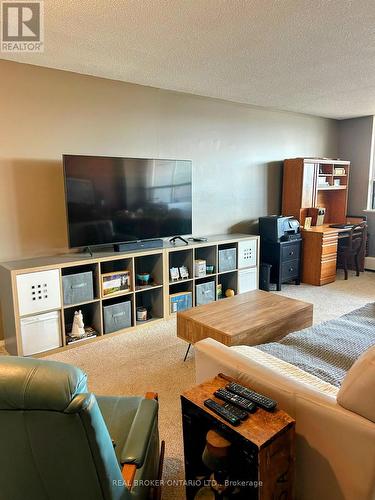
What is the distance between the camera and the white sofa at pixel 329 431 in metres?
1.10

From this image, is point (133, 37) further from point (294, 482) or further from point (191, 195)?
point (294, 482)

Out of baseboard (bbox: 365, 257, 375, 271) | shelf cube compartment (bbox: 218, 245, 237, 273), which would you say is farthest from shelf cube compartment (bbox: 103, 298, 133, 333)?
baseboard (bbox: 365, 257, 375, 271)

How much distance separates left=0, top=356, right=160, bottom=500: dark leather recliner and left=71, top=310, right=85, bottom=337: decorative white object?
6.96 feet

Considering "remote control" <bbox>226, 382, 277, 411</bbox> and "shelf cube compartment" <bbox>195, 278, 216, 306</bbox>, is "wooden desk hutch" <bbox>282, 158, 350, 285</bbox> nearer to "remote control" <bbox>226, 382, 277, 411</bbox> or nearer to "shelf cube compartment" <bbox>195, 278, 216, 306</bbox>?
"shelf cube compartment" <bbox>195, 278, 216, 306</bbox>

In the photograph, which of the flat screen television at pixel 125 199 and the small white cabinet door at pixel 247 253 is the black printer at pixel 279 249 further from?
the flat screen television at pixel 125 199

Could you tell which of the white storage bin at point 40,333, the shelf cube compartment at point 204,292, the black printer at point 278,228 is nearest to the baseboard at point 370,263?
the black printer at point 278,228

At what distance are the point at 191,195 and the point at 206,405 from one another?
294cm

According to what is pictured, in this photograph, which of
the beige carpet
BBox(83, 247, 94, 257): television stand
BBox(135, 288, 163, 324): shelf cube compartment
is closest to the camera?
the beige carpet

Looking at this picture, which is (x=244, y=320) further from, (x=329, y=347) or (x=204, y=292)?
(x=204, y=292)

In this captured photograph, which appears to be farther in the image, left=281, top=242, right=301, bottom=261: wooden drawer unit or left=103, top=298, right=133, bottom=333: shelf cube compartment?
left=281, top=242, right=301, bottom=261: wooden drawer unit

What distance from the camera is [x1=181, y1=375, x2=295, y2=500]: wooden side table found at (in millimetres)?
1100

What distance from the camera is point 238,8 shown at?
6.64 ft

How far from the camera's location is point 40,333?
281 centimetres

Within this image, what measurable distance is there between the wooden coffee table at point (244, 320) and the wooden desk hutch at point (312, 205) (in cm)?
213
